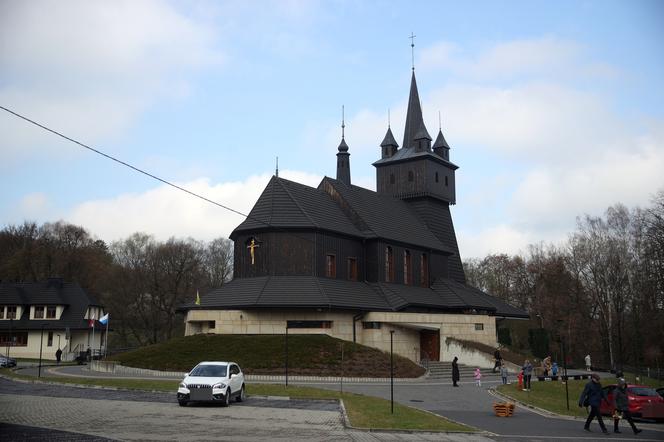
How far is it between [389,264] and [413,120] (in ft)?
62.9

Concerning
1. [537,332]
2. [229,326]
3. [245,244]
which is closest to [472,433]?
[229,326]

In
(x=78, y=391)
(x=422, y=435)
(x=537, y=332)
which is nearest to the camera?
(x=422, y=435)

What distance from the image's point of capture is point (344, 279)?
44844 millimetres

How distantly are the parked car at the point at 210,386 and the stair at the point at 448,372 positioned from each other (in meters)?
17.3

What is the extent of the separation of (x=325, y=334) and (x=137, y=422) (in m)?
22.4

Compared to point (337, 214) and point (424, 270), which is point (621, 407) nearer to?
point (337, 214)

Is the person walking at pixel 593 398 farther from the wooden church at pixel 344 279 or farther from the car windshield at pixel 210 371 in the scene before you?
the wooden church at pixel 344 279

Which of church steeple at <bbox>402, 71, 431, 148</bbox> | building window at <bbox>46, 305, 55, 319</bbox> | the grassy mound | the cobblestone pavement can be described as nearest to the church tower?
church steeple at <bbox>402, 71, 431, 148</bbox>

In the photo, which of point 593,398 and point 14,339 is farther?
point 14,339

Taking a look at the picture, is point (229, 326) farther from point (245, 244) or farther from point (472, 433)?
point (472, 433)

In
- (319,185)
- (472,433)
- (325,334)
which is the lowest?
(472,433)

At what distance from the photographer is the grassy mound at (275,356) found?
1331 inches

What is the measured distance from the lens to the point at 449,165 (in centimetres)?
6131

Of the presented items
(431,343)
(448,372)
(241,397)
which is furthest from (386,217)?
(241,397)
